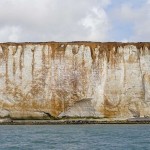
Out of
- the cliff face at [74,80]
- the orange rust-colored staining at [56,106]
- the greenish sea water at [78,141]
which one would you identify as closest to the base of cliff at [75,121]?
the cliff face at [74,80]

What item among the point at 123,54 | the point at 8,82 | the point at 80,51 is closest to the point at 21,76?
the point at 8,82

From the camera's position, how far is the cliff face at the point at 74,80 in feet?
160

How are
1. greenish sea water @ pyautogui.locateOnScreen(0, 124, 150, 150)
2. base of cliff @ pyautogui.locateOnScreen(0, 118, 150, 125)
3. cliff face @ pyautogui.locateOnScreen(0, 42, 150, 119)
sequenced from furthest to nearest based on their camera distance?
cliff face @ pyautogui.locateOnScreen(0, 42, 150, 119) → base of cliff @ pyautogui.locateOnScreen(0, 118, 150, 125) → greenish sea water @ pyautogui.locateOnScreen(0, 124, 150, 150)

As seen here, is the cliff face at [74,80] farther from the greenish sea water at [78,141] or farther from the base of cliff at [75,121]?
the greenish sea water at [78,141]

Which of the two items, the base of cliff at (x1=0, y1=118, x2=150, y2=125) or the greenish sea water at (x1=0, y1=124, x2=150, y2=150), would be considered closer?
the greenish sea water at (x1=0, y1=124, x2=150, y2=150)

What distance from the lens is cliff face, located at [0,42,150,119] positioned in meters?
48.7

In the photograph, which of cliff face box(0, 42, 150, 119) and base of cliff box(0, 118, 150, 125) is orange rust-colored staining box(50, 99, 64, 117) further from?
base of cliff box(0, 118, 150, 125)

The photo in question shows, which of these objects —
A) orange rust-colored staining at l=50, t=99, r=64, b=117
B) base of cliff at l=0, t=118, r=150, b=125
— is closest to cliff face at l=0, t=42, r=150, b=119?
orange rust-colored staining at l=50, t=99, r=64, b=117

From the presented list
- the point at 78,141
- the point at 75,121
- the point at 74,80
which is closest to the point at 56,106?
the point at 75,121

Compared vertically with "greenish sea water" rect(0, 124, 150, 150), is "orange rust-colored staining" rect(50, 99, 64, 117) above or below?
above

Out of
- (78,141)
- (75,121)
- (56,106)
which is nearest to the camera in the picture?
(78,141)

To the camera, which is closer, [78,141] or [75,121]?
[78,141]

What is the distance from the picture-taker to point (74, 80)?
162ft

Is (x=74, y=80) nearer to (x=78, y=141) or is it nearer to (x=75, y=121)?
(x=75, y=121)
